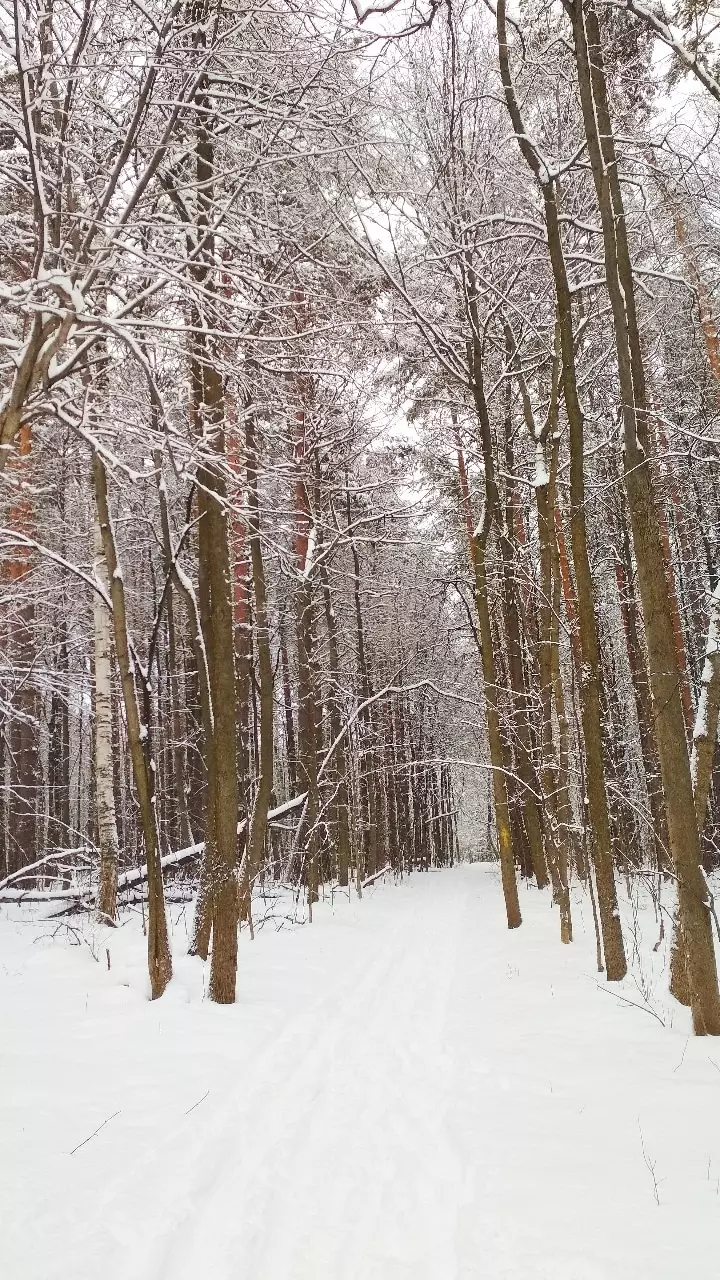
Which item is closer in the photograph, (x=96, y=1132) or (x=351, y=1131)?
(x=96, y=1132)

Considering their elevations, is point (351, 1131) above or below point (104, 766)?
below

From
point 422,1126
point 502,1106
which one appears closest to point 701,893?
point 502,1106

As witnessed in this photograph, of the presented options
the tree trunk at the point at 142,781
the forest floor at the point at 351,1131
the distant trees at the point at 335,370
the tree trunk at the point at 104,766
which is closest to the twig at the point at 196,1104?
the forest floor at the point at 351,1131

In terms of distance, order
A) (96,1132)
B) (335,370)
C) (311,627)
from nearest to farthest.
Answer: (96,1132), (335,370), (311,627)

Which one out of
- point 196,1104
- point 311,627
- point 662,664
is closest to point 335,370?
point 662,664

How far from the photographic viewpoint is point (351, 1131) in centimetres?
418

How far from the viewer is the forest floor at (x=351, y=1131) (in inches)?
118

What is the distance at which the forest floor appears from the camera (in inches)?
118

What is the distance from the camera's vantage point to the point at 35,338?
4.35 meters

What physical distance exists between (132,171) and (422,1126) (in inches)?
282

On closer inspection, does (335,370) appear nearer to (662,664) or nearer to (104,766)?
(662,664)

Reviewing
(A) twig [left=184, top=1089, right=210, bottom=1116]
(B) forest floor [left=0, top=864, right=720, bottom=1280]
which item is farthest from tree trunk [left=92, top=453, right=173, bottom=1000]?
(A) twig [left=184, top=1089, right=210, bottom=1116]

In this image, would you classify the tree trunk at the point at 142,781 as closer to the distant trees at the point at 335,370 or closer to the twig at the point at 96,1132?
the distant trees at the point at 335,370

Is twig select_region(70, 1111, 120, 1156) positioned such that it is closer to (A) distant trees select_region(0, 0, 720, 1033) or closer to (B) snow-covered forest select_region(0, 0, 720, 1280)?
(B) snow-covered forest select_region(0, 0, 720, 1280)
